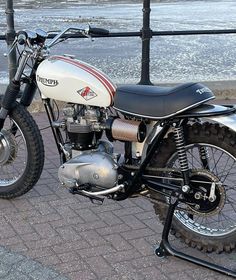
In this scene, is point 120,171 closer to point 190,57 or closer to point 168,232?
point 168,232

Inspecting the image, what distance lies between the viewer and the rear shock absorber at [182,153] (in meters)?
3.48

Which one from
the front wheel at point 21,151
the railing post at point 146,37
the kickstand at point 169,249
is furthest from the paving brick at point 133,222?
the railing post at point 146,37

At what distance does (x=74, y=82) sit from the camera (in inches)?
149

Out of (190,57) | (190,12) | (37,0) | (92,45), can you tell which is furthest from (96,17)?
(37,0)

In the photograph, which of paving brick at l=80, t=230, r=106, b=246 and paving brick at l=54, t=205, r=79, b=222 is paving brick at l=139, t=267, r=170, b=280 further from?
paving brick at l=54, t=205, r=79, b=222

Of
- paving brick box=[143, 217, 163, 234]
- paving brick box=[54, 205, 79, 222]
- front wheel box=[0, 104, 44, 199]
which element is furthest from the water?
paving brick box=[143, 217, 163, 234]

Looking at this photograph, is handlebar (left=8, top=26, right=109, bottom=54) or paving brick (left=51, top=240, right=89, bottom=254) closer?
paving brick (left=51, top=240, right=89, bottom=254)

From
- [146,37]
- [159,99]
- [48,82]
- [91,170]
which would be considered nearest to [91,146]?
[91,170]

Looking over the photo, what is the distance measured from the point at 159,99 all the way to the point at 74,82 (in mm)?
626

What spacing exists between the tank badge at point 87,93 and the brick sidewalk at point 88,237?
3.07 ft

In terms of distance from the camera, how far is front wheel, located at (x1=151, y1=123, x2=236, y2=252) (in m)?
3.46

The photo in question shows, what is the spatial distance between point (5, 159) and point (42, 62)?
900mm

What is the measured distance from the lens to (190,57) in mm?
11938

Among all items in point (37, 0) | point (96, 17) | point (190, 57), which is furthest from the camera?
point (37, 0)
